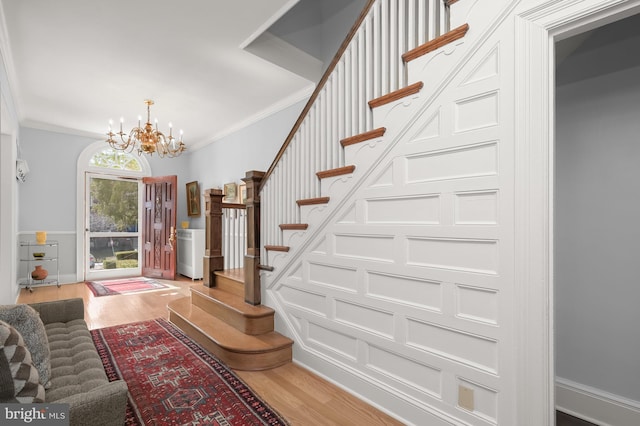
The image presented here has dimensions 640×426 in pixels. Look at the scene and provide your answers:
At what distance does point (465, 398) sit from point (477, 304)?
502mm

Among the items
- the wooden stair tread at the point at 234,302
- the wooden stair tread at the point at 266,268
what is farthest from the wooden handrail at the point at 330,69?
the wooden stair tread at the point at 234,302

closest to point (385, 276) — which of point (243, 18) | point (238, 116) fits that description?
point (243, 18)

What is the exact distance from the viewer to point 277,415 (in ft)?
6.56

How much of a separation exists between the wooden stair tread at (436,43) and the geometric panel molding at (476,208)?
0.84 metres

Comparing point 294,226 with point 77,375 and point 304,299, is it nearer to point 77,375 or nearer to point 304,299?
point 304,299

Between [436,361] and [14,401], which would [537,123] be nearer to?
[436,361]

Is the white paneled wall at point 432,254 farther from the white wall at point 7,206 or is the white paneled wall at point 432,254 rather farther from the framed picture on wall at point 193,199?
the framed picture on wall at point 193,199

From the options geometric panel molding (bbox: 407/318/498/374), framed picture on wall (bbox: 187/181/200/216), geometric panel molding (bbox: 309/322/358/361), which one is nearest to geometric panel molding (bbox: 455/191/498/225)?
geometric panel molding (bbox: 407/318/498/374)

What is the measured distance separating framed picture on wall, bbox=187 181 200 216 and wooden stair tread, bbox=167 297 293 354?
4.02 meters

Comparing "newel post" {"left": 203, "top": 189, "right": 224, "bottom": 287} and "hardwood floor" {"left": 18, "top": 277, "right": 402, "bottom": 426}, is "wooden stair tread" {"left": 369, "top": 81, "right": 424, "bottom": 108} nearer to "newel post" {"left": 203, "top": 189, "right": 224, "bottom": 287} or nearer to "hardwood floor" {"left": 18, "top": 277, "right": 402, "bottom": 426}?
"hardwood floor" {"left": 18, "top": 277, "right": 402, "bottom": 426}

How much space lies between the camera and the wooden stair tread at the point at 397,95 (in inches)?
74.2

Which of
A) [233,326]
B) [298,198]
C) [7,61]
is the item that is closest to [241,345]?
[233,326]

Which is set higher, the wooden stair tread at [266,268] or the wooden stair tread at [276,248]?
the wooden stair tread at [276,248]

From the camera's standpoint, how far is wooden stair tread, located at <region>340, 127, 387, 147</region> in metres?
2.07
